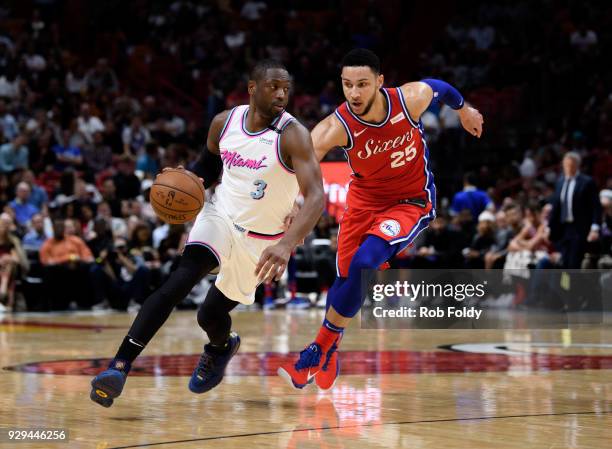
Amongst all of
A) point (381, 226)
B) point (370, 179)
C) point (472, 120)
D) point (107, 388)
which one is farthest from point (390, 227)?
point (107, 388)

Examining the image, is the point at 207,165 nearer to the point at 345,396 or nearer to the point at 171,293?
the point at 171,293

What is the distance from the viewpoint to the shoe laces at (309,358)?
592 centimetres

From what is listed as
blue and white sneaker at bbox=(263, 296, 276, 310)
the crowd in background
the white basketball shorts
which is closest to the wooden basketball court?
the white basketball shorts

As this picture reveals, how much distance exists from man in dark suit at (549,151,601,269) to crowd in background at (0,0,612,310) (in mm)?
181

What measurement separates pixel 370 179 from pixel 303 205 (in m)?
1.33

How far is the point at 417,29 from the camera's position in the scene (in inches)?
894

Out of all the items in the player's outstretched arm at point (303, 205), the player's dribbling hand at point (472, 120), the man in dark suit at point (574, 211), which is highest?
the man in dark suit at point (574, 211)

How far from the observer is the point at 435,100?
21.7 ft

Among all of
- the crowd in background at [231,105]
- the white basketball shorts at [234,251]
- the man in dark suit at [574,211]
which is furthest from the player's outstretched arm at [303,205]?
the crowd in background at [231,105]

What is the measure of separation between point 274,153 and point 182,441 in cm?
168

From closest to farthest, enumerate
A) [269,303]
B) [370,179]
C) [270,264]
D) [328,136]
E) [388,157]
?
1. [270,264]
2. [328,136]
3. [388,157]
4. [370,179]
5. [269,303]

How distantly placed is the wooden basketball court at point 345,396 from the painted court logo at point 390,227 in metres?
0.85

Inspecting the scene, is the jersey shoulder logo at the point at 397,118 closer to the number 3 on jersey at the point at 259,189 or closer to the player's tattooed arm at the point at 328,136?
the player's tattooed arm at the point at 328,136

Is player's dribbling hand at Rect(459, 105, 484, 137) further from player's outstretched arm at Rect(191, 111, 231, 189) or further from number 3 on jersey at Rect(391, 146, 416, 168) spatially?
player's outstretched arm at Rect(191, 111, 231, 189)
